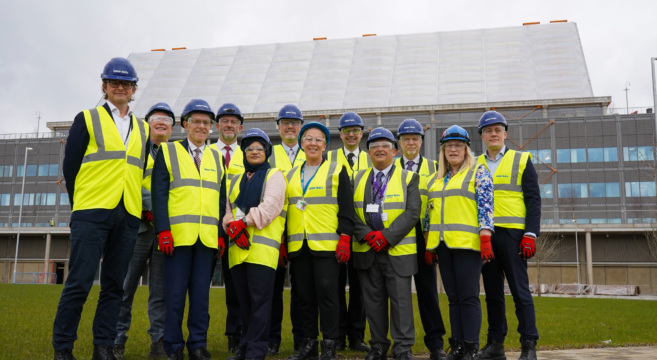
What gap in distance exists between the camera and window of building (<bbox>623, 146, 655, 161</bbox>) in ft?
120

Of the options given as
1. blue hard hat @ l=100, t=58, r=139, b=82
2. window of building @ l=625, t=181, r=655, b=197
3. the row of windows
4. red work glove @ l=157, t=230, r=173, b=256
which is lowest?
red work glove @ l=157, t=230, r=173, b=256

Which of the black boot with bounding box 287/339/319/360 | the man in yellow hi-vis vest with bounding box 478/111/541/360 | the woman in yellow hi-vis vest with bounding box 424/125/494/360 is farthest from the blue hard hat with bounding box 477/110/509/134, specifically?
the black boot with bounding box 287/339/319/360

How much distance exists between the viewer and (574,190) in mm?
37219

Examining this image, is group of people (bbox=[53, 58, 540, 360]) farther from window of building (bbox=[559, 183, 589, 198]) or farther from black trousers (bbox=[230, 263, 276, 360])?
window of building (bbox=[559, 183, 589, 198])

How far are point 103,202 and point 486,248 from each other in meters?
3.46

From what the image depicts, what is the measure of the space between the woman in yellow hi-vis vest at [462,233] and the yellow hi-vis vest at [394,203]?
235 millimetres

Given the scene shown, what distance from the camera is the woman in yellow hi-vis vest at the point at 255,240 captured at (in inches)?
193

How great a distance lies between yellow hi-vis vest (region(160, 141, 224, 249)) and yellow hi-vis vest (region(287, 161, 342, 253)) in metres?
0.76

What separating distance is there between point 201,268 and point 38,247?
139ft

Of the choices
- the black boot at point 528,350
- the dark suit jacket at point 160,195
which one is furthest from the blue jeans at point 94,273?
the black boot at point 528,350

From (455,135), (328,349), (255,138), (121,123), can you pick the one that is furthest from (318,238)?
(121,123)

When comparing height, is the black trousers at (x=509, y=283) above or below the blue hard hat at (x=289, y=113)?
below

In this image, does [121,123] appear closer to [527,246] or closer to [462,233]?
[462,233]

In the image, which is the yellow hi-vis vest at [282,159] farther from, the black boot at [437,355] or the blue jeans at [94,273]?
the black boot at [437,355]
